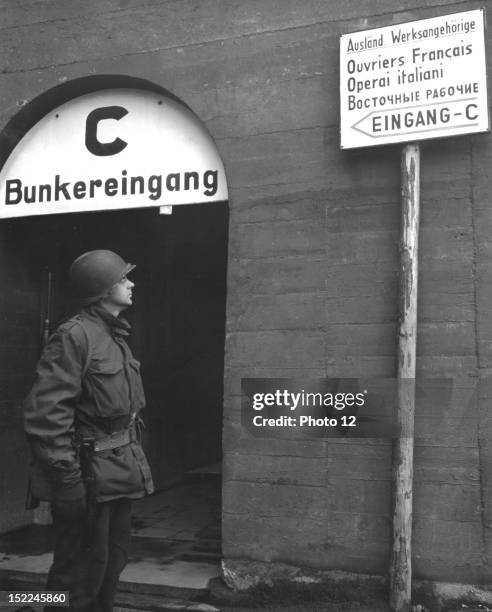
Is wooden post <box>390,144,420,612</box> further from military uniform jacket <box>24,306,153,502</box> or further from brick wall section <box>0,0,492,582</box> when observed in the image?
military uniform jacket <box>24,306,153,502</box>

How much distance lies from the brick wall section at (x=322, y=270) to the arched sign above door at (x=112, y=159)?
0.29m

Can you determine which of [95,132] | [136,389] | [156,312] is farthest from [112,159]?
[156,312]

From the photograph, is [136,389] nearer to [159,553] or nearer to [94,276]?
[94,276]

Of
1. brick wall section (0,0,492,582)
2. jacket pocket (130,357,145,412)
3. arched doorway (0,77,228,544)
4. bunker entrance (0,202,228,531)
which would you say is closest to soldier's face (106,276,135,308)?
jacket pocket (130,357,145,412)

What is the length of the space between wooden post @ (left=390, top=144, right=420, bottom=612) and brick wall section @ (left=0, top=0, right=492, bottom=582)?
115 millimetres

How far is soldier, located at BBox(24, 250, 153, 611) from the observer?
3082 millimetres

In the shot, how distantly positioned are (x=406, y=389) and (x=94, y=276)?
2.07m

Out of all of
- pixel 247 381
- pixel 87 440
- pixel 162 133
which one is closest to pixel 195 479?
pixel 247 381

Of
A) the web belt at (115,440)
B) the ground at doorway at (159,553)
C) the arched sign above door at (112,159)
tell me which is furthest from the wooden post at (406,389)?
the web belt at (115,440)

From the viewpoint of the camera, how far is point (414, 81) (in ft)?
14.2

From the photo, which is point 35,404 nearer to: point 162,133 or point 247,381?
point 247,381

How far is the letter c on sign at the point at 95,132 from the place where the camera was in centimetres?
523

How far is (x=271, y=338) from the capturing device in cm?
453

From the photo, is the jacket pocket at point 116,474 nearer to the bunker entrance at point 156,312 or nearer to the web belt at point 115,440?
the web belt at point 115,440
